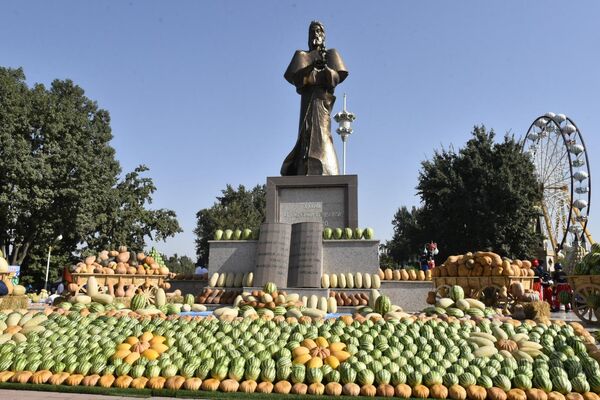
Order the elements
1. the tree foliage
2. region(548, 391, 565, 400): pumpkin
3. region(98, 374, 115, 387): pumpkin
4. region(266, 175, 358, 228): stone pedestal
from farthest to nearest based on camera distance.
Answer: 1. the tree foliage
2. region(266, 175, 358, 228): stone pedestal
3. region(98, 374, 115, 387): pumpkin
4. region(548, 391, 565, 400): pumpkin

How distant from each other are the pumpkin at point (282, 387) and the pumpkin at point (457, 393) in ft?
4.84

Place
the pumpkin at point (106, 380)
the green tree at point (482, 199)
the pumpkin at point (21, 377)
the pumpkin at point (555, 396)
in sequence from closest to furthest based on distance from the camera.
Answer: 1. the pumpkin at point (555, 396)
2. the pumpkin at point (106, 380)
3. the pumpkin at point (21, 377)
4. the green tree at point (482, 199)

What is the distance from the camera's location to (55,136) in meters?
27.8

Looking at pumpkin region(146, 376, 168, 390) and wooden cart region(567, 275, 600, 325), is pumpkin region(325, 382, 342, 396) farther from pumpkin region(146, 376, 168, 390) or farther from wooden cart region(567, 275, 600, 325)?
wooden cart region(567, 275, 600, 325)

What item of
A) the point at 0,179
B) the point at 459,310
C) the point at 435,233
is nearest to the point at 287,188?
the point at 459,310

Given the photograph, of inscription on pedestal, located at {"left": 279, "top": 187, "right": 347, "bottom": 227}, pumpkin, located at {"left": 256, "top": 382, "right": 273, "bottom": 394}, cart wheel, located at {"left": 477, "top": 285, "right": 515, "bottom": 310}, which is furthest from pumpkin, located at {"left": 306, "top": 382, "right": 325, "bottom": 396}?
inscription on pedestal, located at {"left": 279, "top": 187, "right": 347, "bottom": 227}

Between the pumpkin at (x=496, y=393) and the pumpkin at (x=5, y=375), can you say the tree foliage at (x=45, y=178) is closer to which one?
the pumpkin at (x=5, y=375)

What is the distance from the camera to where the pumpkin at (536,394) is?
4.27 metres

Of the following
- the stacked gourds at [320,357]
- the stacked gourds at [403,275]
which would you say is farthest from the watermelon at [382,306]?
the stacked gourds at [403,275]

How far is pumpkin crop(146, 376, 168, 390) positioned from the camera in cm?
454

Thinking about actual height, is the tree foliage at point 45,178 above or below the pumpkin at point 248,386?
above

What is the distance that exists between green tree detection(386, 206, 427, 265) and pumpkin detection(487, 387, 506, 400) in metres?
32.7

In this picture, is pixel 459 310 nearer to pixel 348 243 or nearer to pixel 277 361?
pixel 277 361

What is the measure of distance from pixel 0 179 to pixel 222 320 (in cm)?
2464
